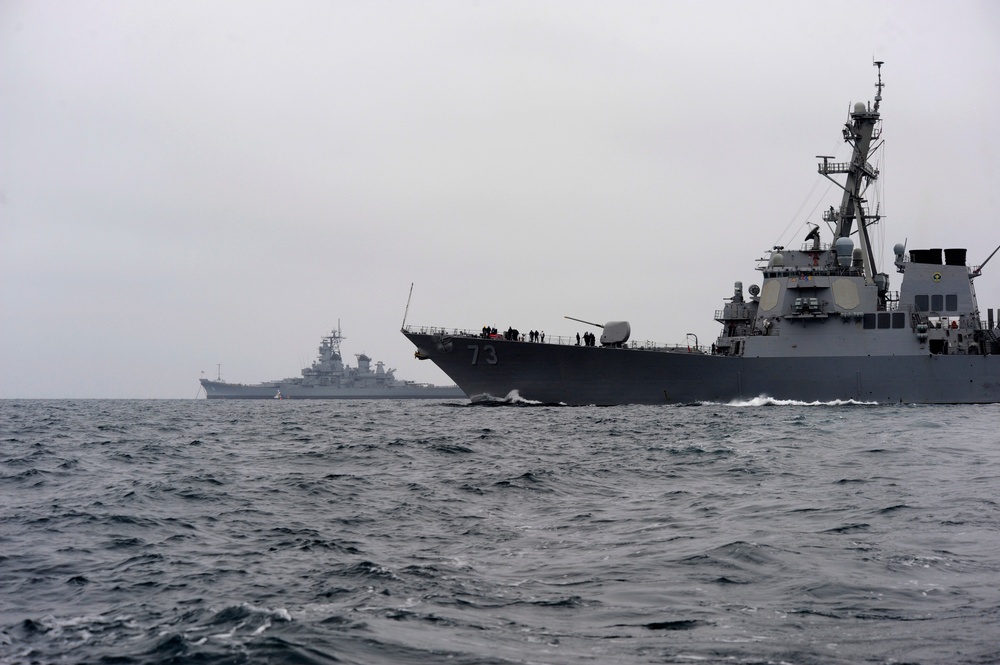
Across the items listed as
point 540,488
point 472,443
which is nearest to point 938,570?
point 540,488

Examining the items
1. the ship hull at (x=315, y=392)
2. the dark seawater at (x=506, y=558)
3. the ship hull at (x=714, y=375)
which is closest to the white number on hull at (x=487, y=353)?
the ship hull at (x=714, y=375)

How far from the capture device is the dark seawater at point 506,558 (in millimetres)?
5793

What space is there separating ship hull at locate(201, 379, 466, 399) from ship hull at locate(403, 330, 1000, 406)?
60130 millimetres

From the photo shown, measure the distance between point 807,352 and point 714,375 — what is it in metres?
3.79

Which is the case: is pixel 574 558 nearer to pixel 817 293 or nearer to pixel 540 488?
pixel 540 488

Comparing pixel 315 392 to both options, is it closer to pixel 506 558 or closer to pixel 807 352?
pixel 807 352

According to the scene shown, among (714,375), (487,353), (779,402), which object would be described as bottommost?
(779,402)

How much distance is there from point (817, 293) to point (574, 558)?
31059 millimetres

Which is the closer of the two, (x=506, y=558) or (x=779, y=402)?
(x=506, y=558)

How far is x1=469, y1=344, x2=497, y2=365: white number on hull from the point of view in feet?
122

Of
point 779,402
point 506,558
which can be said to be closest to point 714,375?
point 779,402

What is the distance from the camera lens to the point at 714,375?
3631 cm

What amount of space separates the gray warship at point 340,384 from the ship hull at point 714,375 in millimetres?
60160

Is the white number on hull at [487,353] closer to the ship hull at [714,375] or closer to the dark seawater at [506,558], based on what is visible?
the ship hull at [714,375]
